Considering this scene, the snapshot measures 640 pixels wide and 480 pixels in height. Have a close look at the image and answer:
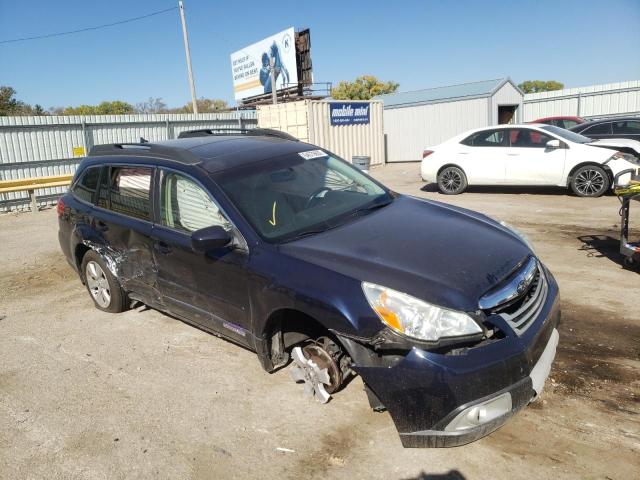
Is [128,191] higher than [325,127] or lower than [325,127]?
lower

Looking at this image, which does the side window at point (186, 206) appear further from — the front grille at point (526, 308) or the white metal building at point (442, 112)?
the white metal building at point (442, 112)

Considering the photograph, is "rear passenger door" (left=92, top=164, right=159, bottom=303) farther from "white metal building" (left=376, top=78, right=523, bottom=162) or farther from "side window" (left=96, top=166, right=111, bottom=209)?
"white metal building" (left=376, top=78, right=523, bottom=162)

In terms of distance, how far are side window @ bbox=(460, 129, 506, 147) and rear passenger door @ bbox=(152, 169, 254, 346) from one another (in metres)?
8.78

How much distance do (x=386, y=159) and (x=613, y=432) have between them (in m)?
20.8

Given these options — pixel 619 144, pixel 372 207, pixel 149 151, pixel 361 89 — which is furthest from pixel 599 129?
pixel 361 89

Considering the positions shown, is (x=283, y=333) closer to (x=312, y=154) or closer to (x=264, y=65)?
(x=312, y=154)

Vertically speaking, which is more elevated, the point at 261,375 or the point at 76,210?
the point at 76,210

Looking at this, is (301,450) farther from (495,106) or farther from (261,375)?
(495,106)

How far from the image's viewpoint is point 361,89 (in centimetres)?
5938

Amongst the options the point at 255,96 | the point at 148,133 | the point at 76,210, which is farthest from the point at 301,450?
the point at 255,96

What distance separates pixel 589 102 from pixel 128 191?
2505 cm

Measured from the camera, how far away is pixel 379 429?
10.00 ft

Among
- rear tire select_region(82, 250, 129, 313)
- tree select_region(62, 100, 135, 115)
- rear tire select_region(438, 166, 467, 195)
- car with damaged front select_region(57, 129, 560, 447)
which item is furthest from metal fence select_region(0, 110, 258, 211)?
tree select_region(62, 100, 135, 115)

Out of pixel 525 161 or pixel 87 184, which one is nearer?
pixel 87 184
